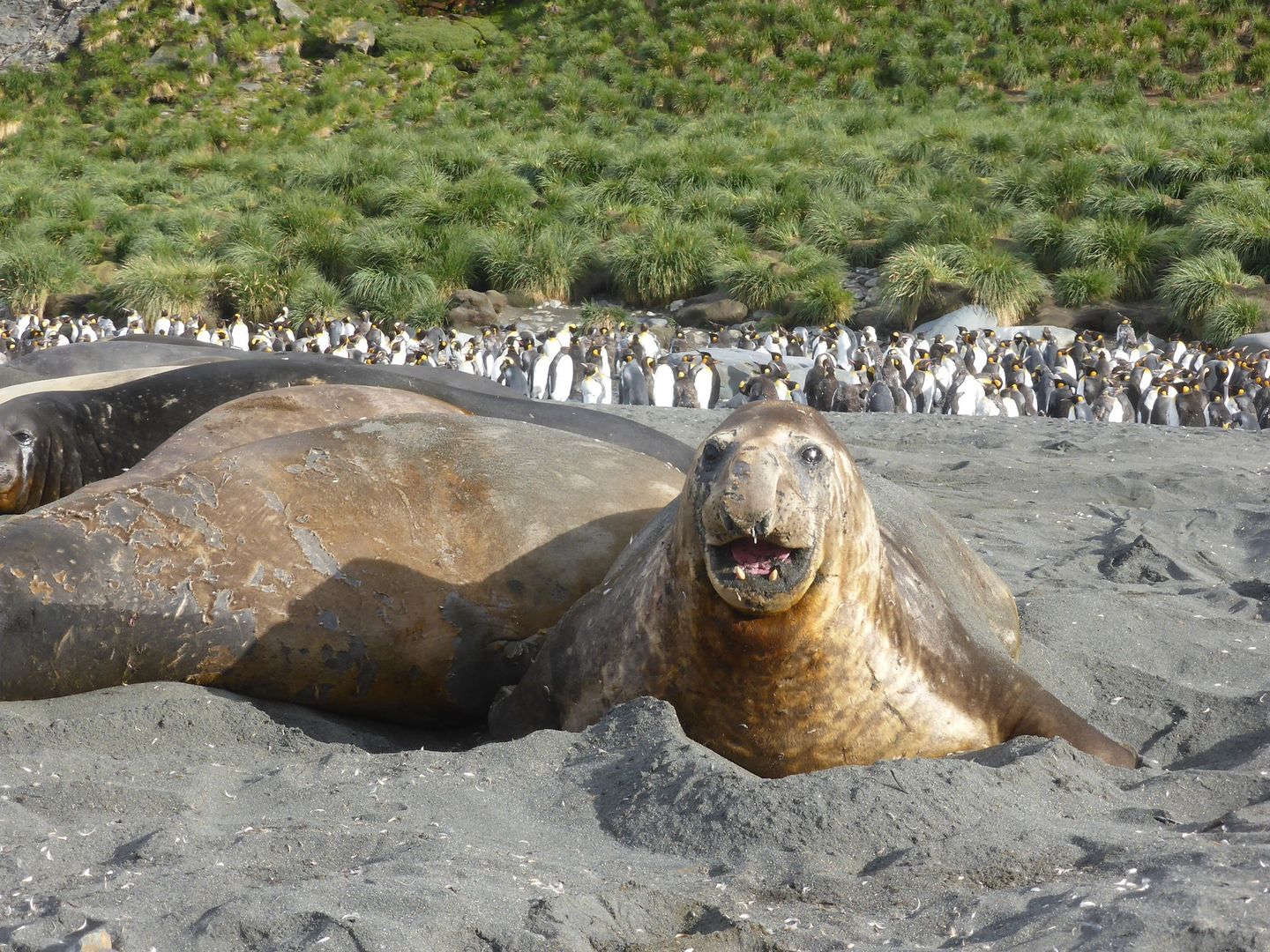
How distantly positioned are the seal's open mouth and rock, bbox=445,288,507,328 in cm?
2123

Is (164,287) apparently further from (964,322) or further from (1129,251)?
(1129,251)

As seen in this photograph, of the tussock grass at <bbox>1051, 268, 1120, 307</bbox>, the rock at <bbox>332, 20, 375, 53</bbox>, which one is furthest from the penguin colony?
the rock at <bbox>332, 20, 375, 53</bbox>

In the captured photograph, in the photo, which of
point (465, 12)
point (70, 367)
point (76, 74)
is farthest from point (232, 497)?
point (465, 12)

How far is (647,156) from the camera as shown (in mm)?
29016

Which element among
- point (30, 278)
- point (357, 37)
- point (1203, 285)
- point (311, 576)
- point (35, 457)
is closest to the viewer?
point (311, 576)

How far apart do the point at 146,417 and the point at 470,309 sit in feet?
59.8

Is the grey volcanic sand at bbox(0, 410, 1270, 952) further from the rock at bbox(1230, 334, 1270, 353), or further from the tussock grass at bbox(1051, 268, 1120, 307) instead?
the tussock grass at bbox(1051, 268, 1120, 307)

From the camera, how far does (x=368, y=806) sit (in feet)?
8.85

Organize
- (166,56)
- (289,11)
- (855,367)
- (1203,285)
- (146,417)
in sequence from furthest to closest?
A: 1. (289,11)
2. (166,56)
3. (1203,285)
4. (855,367)
5. (146,417)

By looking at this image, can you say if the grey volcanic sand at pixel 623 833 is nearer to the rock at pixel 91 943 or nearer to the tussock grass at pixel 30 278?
the rock at pixel 91 943

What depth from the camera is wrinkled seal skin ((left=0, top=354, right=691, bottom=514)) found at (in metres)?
5.60

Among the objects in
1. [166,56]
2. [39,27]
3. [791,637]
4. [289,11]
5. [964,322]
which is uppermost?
[289,11]

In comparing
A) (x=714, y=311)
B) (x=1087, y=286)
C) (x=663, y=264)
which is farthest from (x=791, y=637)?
(x=663, y=264)

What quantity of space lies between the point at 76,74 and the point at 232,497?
136ft
